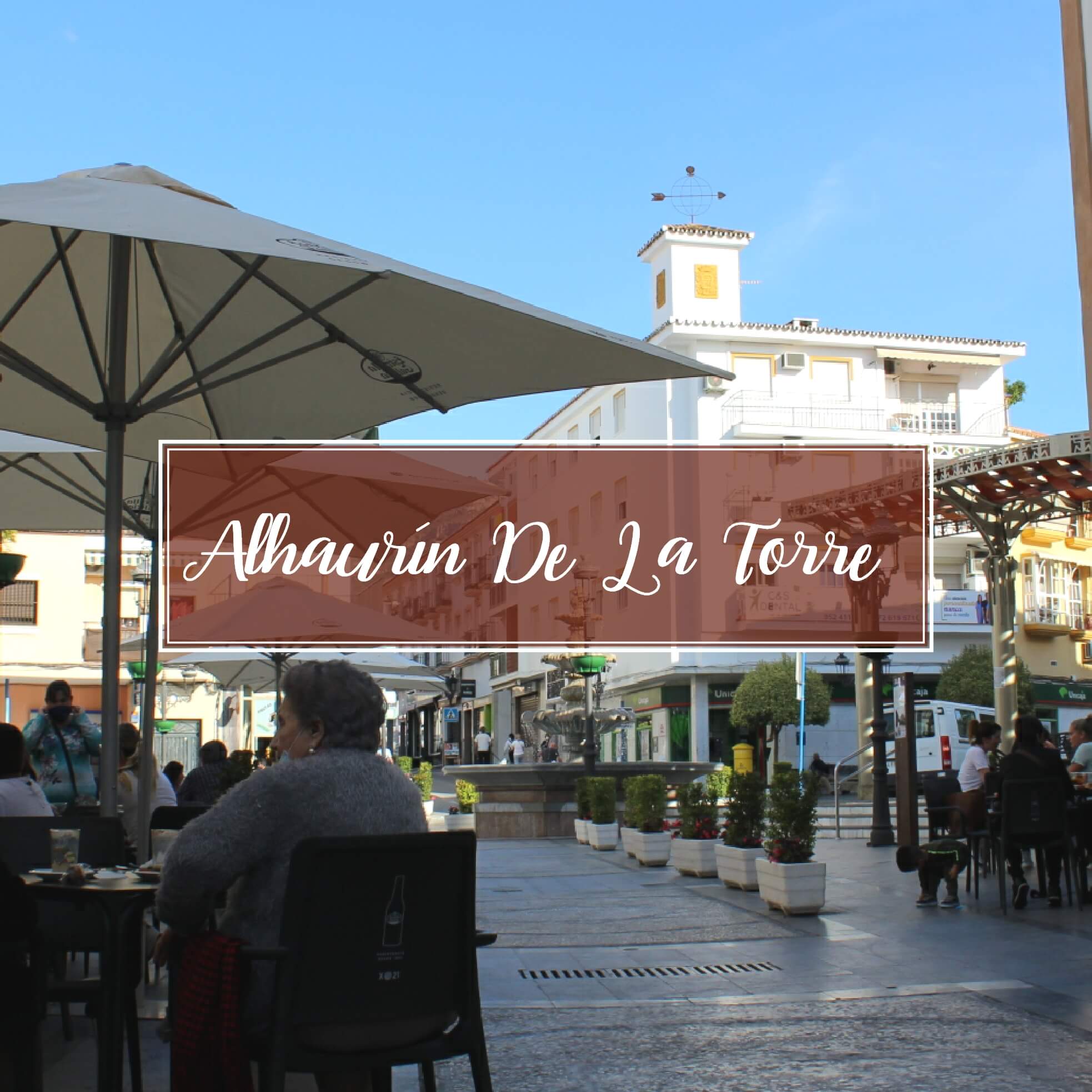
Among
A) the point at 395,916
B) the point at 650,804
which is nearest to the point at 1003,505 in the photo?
the point at 650,804

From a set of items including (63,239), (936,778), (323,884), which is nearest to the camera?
(323,884)

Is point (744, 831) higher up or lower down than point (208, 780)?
lower down

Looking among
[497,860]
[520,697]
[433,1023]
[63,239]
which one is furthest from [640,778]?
[520,697]

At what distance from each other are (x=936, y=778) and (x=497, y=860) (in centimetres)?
588

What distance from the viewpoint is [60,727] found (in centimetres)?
857

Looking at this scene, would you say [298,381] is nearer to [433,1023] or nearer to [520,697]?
[433,1023]

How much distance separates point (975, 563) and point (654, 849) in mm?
33612

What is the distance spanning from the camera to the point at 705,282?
1898 inches

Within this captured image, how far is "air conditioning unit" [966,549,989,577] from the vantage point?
4544cm

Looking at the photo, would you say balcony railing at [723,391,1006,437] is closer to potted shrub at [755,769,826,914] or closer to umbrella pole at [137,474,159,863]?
potted shrub at [755,769,826,914]

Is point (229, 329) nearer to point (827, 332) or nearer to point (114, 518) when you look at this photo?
point (114, 518)

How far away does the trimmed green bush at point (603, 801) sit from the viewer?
58.1 ft

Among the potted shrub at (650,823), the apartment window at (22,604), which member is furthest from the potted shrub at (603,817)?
the apartment window at (22,604)

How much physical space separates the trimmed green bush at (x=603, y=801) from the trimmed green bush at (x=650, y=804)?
235cm
